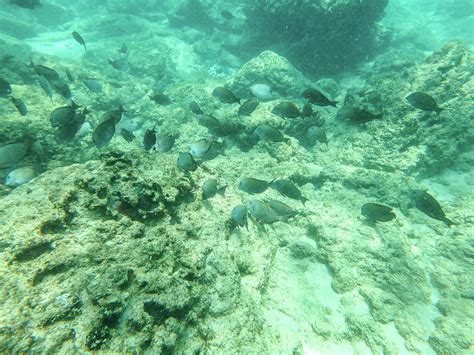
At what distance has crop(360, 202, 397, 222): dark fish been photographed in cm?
462

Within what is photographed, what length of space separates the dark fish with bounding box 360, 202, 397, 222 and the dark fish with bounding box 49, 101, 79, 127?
5180 mm

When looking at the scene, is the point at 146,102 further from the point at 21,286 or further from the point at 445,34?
the point at 445,34

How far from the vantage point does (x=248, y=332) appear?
2857mm

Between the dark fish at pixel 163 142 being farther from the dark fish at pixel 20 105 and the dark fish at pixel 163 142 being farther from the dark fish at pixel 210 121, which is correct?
the dark fish at pixel 20 105

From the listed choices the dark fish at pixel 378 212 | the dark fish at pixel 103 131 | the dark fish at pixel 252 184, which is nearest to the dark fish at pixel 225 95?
the dark fish at pixel 252 184

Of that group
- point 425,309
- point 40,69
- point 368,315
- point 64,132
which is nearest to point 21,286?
point 64,132

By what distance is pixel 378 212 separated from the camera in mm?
4633

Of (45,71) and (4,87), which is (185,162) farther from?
(4,87)

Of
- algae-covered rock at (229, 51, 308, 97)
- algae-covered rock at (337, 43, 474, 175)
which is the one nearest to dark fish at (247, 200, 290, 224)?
algae-covered rock at (337, 43, 474, 175)

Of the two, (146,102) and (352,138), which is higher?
(352,138)

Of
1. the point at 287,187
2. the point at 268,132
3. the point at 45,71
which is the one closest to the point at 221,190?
the point at 287,187

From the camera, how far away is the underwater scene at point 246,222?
7.37ft

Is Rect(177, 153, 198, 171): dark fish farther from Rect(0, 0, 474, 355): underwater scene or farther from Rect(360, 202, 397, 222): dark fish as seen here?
Rect(360, 202, 397, 222): dark fish

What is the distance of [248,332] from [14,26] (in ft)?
86.3
